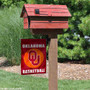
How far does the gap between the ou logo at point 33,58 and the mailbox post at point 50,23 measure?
21cm

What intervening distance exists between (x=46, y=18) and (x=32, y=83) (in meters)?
3.36

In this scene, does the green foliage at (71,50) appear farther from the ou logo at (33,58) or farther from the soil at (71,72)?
the ou logo at (33,58)

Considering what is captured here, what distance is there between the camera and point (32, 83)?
7.47 m

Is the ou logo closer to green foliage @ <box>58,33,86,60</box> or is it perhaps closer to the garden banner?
the garden banner

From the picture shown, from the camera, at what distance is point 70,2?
441 inches

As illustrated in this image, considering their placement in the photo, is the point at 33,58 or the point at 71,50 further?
the point at 71,50

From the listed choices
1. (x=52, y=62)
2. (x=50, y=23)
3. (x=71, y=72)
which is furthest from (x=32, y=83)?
(x=50, y=23)

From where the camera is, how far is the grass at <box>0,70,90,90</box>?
A: 22.8ft

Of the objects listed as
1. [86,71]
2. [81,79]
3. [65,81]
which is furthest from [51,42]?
[86,71]

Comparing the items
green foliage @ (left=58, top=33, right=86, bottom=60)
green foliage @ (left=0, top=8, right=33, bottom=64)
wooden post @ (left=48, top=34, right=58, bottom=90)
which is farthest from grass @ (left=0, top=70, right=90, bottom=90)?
green foliage @ (left=58, top=33, right=86, bottom=60)

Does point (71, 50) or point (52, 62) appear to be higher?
point (52, 62)

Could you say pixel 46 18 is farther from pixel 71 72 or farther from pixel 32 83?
pixel 71 72

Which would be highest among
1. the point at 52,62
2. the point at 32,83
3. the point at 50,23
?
the point at 50,23

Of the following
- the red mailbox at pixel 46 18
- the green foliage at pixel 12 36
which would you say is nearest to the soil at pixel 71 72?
the green foliage at pixel 12 36
